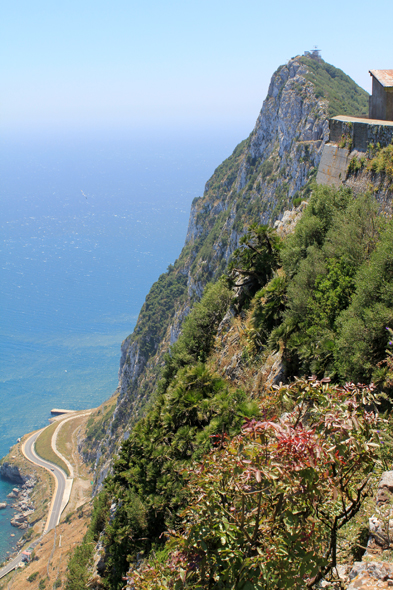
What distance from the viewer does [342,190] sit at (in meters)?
13.8

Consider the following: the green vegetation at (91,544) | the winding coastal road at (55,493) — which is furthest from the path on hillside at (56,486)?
the green vegetation at (91,544)

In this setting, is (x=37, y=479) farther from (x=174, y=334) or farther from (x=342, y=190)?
(x=342, y=190)

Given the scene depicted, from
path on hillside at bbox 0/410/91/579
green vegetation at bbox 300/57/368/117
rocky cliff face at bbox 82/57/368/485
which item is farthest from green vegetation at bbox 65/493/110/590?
green vegetation at bbox 300/57/368/117

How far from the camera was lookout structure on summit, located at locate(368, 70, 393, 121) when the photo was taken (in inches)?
547

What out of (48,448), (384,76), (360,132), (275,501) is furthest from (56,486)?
(275,501)

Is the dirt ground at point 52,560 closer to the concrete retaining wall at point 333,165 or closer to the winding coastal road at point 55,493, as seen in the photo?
the winding coastal road at point 55,493

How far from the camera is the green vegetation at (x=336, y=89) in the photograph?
227 feet

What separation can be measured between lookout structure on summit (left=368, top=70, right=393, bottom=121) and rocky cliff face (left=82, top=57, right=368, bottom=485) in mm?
43981

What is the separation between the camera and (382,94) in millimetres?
14219

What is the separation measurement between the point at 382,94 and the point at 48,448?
332 feet

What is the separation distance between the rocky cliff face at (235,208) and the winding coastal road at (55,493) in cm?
938

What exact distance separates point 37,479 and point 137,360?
33.6 m

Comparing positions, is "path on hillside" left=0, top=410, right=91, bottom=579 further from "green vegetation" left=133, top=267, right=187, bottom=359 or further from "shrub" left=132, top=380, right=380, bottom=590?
"shrub" left=132, top=380, right=380, bottom=590

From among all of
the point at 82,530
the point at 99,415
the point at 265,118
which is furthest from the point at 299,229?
the point at 99,415
